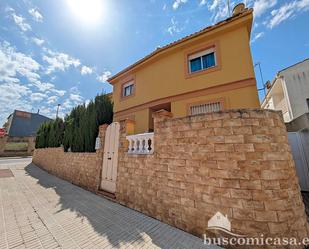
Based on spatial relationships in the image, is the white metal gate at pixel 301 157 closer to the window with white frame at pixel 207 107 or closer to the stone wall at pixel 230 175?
the window with white frame at pixel 207 107

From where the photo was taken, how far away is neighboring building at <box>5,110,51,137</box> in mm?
31438

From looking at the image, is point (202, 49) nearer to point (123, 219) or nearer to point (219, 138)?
point (219, 138)

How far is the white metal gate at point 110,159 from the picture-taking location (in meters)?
5.36

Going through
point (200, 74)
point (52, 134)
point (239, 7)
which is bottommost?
point (52, 134)

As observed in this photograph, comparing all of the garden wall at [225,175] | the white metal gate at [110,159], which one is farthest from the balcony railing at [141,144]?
the white metal gate at [110,159]

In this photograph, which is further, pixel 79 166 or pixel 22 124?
pixel 22 124

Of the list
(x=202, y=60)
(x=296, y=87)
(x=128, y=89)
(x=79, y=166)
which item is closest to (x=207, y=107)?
(x=202, y=60)

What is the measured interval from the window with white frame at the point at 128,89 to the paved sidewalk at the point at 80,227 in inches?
298

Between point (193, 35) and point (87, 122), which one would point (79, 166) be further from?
point (193, 35)

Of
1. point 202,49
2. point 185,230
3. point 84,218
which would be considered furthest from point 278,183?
point 202,49

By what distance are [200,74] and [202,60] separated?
2.65 ft

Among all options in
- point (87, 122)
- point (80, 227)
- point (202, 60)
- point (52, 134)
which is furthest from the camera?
point (52, 134)

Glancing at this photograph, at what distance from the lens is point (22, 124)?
3325cm

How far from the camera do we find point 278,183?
2531 millimetres
